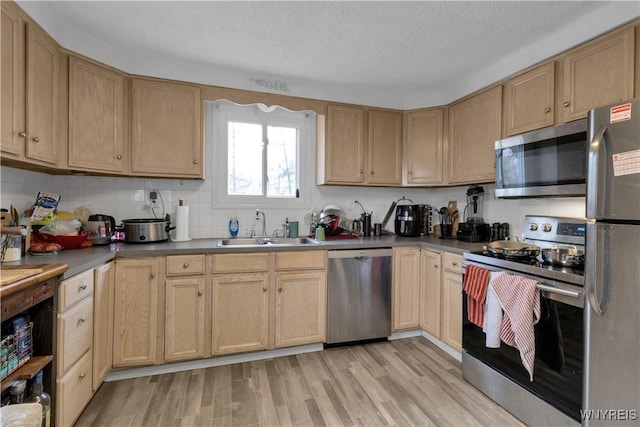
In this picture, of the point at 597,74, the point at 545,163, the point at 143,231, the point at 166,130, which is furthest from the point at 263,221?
the point at 597,74

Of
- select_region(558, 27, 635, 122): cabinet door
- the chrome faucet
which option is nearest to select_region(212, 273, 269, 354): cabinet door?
the chrome faucet

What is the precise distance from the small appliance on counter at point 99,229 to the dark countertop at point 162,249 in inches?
2.3

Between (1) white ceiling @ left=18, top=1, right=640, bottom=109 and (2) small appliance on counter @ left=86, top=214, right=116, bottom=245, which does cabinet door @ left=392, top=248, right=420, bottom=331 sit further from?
(2) small appliance on counter @ left=86, top=214, right=116, bottom=245

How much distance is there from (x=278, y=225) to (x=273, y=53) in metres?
1.49

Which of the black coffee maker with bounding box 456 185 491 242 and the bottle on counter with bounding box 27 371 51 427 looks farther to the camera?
the black coffee maker with bounding box 456 185 491 242

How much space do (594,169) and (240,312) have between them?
2.24 metres

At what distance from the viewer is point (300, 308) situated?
241 cm

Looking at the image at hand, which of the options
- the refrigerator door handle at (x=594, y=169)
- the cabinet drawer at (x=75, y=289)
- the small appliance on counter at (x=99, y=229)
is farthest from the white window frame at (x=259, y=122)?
the refrigerator door handle at (x=594, y=169)

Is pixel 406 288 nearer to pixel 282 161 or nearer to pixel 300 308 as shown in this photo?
pixel 300 308

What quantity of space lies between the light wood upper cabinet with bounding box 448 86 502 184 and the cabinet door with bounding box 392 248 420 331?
2.68ft

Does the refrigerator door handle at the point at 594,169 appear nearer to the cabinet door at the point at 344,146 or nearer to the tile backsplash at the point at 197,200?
the tile backsplash at the point at 197,200

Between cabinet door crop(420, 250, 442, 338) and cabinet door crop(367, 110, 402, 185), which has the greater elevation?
cabinet door crop(367, 110, 402, 185)

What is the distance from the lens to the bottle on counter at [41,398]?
4.30 feet

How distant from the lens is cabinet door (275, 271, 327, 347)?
236 centimetres
